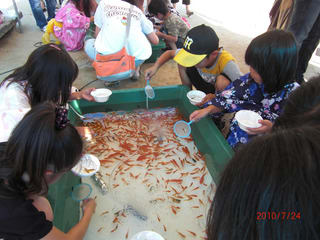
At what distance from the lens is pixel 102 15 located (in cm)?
287

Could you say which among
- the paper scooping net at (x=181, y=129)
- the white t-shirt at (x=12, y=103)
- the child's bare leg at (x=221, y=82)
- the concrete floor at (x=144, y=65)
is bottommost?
the concrete floor at (x=144, y=65)

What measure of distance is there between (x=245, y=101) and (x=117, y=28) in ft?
5.93

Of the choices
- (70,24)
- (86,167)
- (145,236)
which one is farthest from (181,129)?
(70,24)

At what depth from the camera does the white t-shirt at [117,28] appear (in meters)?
2.75

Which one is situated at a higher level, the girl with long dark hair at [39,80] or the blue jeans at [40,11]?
the girl with long dark hair at [39,80]

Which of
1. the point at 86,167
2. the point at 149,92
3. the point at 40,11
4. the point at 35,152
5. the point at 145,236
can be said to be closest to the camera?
the point at 35,152

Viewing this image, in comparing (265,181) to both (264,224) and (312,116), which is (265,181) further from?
(312,116)

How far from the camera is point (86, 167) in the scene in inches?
65.0

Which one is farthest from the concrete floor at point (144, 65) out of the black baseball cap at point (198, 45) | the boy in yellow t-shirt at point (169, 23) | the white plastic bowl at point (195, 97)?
the black baseball cap at point (198, 45)

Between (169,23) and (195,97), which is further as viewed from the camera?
(169,23)

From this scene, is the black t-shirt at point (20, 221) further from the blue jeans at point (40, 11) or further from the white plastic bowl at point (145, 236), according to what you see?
the blue jeans at point (40, 11)

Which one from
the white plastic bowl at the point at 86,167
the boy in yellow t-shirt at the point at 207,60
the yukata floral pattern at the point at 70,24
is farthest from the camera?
the yukata floral pattern at the point at 70,24
